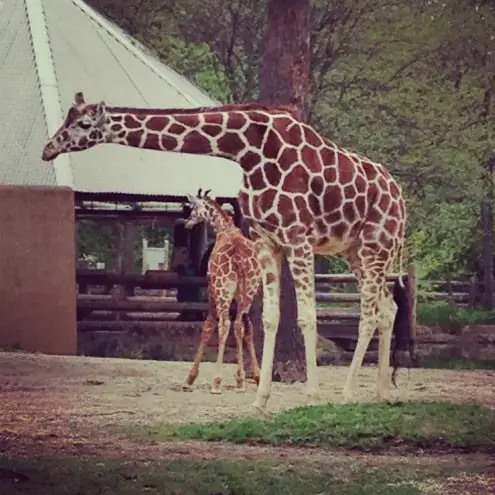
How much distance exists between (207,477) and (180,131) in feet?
11.9

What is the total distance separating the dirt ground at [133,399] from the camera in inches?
337

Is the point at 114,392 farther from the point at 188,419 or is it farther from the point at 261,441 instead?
the point at 261,441

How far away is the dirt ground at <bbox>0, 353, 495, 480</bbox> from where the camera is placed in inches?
337

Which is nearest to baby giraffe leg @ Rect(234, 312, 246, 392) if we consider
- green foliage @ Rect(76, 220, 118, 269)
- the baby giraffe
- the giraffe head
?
the baby giraffe

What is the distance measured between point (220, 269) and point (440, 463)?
4.74m

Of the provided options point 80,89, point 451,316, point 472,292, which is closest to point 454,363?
point 80,89

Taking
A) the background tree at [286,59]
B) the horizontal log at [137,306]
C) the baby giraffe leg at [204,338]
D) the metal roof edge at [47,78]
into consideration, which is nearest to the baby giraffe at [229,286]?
the baby giraffe leg at [204,338]

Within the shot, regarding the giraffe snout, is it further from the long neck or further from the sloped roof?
the sloped roof

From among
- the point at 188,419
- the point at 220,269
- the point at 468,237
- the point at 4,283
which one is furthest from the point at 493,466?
the point at 468,237

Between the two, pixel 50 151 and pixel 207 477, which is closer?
pixel 207 477

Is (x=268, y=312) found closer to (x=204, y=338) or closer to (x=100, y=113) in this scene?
(x=100, y=113)

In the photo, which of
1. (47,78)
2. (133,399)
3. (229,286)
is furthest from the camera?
(47,78)

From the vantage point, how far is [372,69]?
2620cm

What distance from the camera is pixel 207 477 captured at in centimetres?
742
